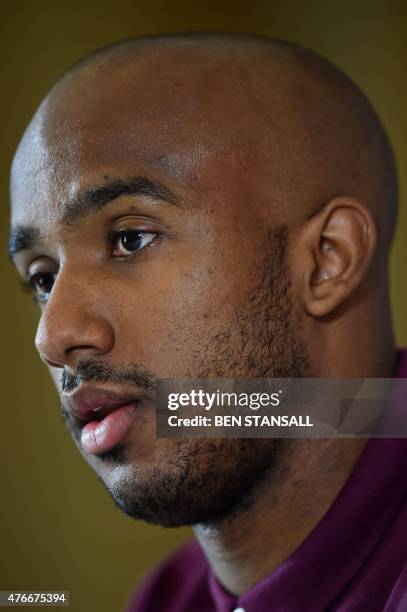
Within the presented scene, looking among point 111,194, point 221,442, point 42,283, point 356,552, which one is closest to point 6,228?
point 42,283

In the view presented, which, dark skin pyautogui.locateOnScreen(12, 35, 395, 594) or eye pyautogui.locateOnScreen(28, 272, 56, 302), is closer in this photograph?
dark skin pyautogui.locateOnScreen(12, 35, 395, 594)

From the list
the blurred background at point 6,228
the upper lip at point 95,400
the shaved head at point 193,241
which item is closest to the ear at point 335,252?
the shaved head at point 193,241

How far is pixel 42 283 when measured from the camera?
1070mm

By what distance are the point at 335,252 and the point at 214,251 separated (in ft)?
0.54

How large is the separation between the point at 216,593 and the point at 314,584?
206mm

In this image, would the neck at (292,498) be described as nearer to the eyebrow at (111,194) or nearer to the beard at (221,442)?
the beard at (221,442)

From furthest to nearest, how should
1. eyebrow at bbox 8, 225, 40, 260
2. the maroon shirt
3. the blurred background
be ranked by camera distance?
the blurred background < eyebrow at bbox 8, 225, 40, 260 < the maroon shirt

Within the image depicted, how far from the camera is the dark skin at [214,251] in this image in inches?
36.4

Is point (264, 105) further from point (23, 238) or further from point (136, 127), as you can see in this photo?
point (23, 238)

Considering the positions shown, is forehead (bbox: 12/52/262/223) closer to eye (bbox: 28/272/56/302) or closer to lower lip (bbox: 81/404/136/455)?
eye (bbox: 28/272/56/302)

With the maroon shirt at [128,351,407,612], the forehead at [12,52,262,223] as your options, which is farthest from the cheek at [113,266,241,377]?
the maroon shirt at [128,351,407,612]

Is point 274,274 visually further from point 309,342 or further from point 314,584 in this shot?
point 314,584

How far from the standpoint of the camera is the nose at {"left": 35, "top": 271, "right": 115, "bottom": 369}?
0.91m

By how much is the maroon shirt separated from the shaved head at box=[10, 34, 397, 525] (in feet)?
0.19
